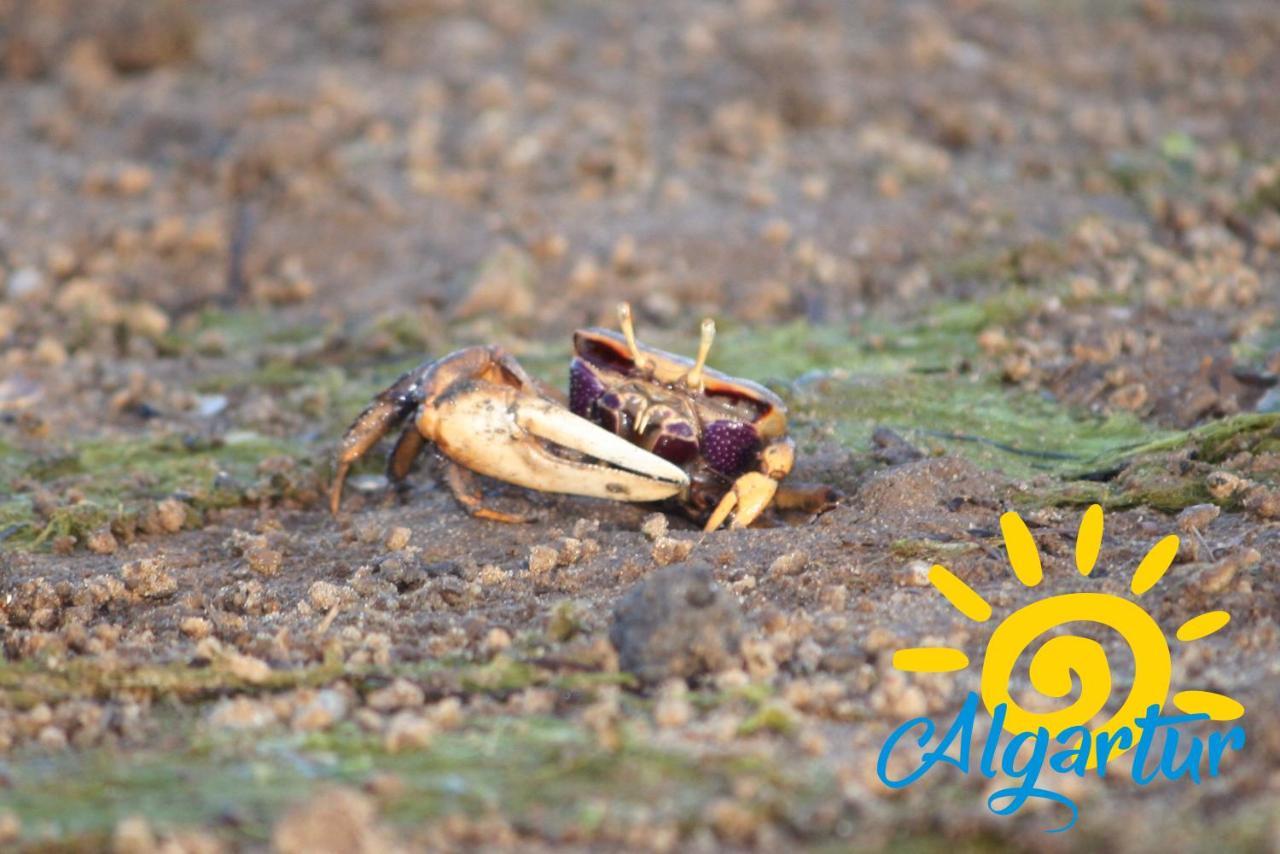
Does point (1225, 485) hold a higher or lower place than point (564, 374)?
higher

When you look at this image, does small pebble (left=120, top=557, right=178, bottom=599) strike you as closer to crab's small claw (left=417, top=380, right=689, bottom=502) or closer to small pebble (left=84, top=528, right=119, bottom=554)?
small pebble (left=84, top=528, right=119, bottom=554)

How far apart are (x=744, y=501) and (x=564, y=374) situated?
1.40 m

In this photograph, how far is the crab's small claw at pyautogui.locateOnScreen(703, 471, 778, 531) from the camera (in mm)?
4074

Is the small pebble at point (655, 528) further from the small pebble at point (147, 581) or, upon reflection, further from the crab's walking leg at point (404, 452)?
the small pebble at point (147, 581)

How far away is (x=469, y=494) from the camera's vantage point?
4230 millimetres

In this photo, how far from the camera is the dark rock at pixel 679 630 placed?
3066mm

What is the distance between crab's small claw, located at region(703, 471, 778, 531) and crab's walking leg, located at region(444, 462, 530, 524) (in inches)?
20.8

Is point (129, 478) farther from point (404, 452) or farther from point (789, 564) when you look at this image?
point (789, 564)

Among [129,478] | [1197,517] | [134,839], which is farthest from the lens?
[129,478]

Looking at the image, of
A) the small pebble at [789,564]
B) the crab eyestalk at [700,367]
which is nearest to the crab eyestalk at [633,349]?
the crab eyestalk at [700,367]

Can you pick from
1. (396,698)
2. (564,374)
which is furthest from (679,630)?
(564,374)

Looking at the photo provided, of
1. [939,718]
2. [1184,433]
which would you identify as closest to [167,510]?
[939,718]

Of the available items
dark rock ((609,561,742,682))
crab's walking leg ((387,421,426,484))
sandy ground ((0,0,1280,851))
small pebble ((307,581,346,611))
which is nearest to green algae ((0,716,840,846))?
sandy ground ((0,0,1280,851))

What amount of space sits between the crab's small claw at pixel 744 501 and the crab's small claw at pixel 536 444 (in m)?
0.12
